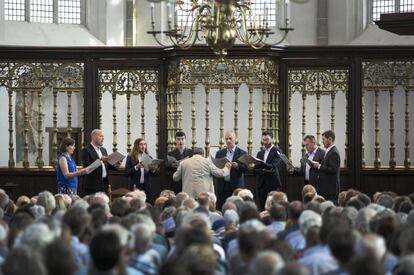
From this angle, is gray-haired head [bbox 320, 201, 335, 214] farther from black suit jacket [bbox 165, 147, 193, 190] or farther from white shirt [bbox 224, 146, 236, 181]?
black suit jacket [bbox 165, 147, 193, 190]

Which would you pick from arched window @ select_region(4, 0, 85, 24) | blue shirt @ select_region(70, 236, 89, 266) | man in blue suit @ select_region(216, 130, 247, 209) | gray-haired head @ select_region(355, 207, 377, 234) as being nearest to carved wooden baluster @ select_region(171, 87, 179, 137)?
man in blue suit @ select_region(216, 130, 247, 209)

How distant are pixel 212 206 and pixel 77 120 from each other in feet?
41.8

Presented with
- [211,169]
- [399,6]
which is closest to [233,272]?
[211,169]

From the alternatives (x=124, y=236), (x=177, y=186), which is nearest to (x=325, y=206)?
(x=124, y=236)

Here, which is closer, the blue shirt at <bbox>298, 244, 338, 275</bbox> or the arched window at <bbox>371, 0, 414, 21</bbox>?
the blue shirt at <bbox>298, 244, 338, 275</bbox>

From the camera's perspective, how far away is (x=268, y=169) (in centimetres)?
1789

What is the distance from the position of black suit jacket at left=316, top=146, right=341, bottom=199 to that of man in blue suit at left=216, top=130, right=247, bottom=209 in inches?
50.6

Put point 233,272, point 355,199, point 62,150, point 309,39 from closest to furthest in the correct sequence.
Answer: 1. point 233,272
2. point 355,199
3. point 62,150
4. point 309,39

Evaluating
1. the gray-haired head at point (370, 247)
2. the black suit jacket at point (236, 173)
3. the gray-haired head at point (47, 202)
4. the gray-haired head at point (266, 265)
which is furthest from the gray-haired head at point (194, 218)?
the black suit jacket at point (236, 173)

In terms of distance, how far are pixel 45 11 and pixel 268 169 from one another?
411 inches

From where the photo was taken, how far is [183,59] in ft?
63.9

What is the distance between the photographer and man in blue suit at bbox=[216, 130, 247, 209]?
1788 cm

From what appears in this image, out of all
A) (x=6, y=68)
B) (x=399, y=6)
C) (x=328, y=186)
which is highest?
(x=399, y=6)

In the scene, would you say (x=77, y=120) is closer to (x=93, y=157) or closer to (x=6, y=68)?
(x=6, y=68)
